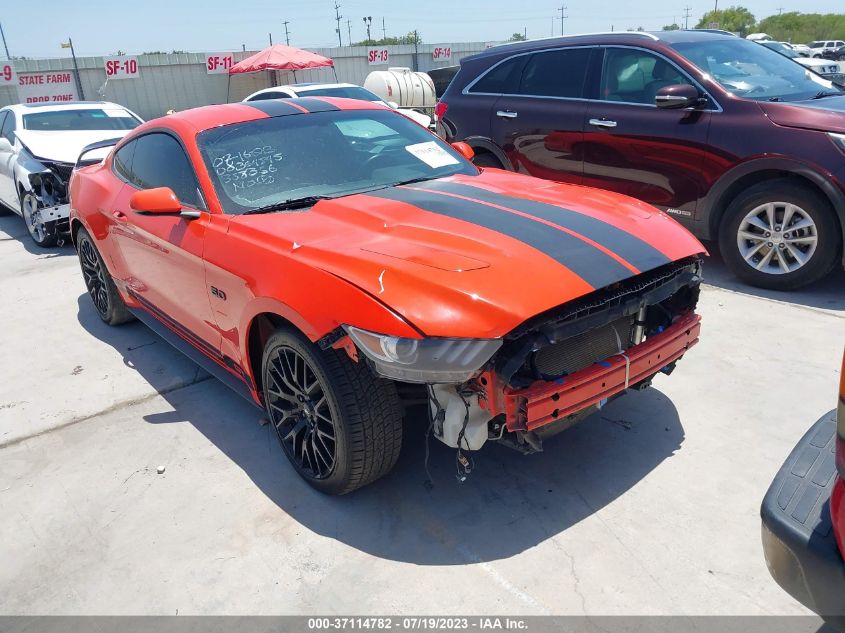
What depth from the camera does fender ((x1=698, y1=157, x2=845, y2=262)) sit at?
455 cm

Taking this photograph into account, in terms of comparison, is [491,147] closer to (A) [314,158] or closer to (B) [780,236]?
(B) [780,236]

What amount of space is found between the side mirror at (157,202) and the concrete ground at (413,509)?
116 cm

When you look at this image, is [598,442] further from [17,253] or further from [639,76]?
[17,253]

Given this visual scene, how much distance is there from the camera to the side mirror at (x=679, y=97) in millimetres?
5094

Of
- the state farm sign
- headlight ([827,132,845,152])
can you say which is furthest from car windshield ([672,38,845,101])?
the state farm sign

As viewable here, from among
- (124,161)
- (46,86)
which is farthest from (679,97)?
(46,86)

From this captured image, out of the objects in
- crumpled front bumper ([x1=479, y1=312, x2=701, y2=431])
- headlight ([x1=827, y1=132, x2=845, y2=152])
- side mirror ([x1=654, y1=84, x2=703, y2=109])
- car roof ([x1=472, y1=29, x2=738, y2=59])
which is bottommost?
crumpled front bumper ([x1=479, y1=312, x2=701, y2=431])

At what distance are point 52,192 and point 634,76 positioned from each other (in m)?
6.61

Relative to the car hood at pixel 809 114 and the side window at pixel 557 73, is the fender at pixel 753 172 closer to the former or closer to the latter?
the car hood at pixel 809 114

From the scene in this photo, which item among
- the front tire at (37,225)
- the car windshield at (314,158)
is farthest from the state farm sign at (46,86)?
the car windshield at (314,158)

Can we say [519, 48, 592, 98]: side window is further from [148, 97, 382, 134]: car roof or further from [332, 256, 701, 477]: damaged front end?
[332, 256, 701, 477]: damaged front end

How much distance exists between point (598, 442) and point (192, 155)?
2562mm

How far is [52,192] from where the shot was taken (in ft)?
25.8

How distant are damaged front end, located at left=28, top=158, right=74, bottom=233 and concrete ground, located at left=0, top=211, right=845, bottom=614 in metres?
4.06
